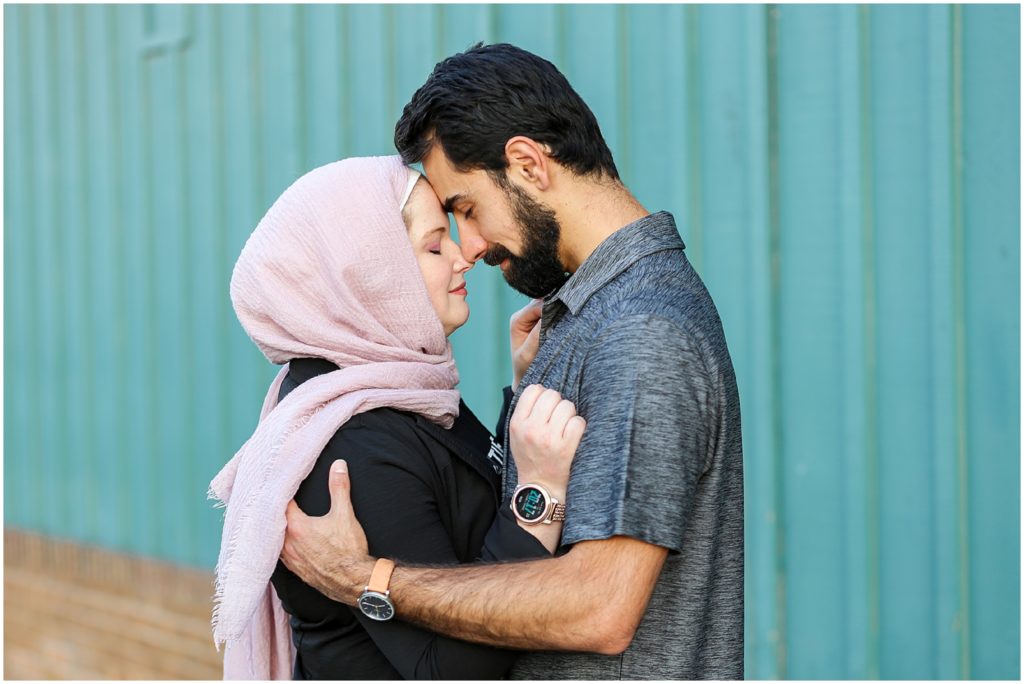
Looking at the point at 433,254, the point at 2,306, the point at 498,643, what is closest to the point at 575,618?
the point at 498,643

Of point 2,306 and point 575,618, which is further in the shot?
point 2,306

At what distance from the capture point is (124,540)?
5.35 m

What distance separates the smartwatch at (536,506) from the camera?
5.59 ft

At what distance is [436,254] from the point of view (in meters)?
2.21

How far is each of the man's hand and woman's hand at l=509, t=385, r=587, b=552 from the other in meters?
0.29

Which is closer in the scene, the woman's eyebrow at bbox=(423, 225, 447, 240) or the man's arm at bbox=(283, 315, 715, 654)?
the man's arm at bbox=(283, 315, 715, 654)

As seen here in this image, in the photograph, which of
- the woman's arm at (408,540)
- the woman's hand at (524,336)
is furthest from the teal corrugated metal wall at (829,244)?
the woman's arm at (408,540)

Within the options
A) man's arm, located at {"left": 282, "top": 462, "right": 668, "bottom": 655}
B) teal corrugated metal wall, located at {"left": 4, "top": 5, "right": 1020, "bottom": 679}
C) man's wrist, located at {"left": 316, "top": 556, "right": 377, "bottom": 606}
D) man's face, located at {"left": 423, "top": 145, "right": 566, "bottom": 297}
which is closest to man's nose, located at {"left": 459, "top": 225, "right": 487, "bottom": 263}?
man's face, located at {"left": 423, "top": 145, "right": 566, "bottom": 297}

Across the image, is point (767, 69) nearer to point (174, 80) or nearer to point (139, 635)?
point (174, 80)

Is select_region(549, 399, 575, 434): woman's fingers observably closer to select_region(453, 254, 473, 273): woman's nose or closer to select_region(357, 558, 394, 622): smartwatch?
select_region(357, 558, 394, 622): smartwatch

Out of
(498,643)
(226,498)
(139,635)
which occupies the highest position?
(226,498)

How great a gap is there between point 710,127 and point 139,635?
3.84 meters

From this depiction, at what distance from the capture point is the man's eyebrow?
2116 millimetres

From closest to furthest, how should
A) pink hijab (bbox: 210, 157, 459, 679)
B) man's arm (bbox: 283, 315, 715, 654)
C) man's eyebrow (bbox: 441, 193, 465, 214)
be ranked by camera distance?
man's arm (bbox: 283, 315, 715, 654)
pink hijab (bbox: 210, 157, 459, 679)
man's eyebrow (bbox: 441, 193, 465, 214)
